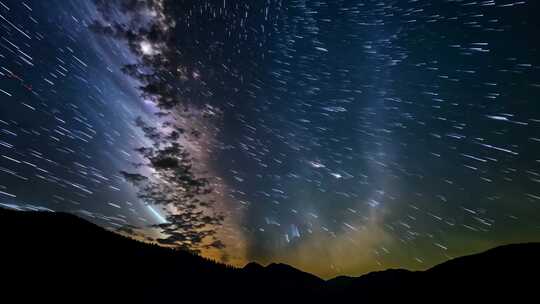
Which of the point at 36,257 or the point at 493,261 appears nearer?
the point at 36,257

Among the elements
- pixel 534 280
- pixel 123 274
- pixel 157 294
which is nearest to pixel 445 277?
pixel 534 280

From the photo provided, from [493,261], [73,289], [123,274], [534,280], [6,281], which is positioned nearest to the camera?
[6,281]

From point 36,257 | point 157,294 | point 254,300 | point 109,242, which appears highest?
point 109,242

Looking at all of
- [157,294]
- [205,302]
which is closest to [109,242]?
[157,294]

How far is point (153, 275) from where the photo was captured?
45.1 m

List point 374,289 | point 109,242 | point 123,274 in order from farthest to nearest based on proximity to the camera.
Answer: point 374,289, point 109,242, point 123,274

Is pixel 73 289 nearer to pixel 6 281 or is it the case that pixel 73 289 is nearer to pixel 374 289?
pixel 6 281

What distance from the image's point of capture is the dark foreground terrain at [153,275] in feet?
90.4

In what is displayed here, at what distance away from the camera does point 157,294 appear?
4284cm

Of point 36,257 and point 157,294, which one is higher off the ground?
point 36,257

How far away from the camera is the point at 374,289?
4891 cm

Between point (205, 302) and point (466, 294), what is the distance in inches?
1504

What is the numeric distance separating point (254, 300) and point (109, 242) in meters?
30.4

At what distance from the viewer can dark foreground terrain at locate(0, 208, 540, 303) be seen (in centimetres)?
2755
